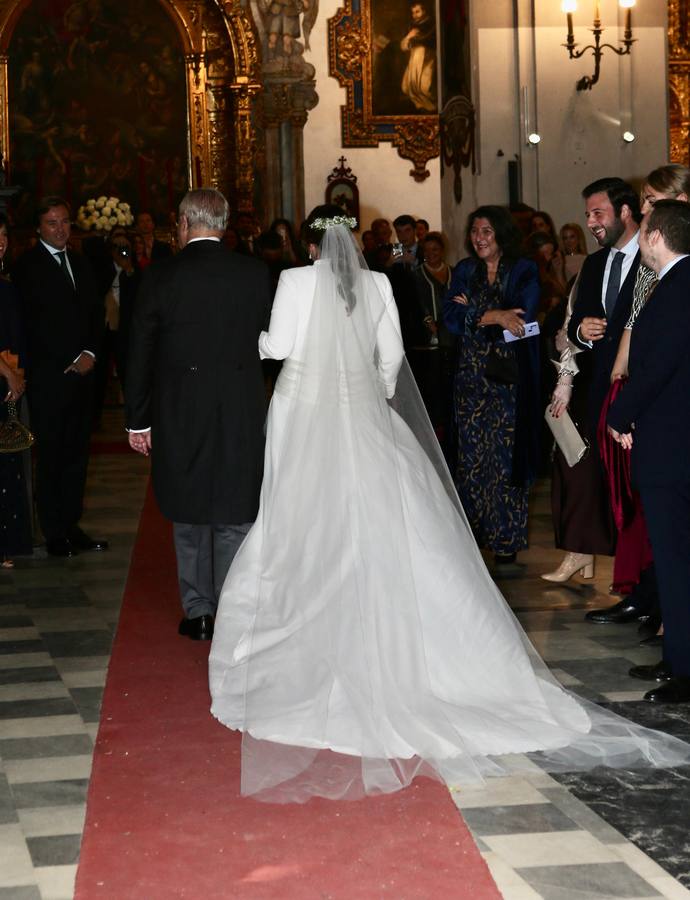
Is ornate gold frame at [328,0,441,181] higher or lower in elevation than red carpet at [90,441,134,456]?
higher

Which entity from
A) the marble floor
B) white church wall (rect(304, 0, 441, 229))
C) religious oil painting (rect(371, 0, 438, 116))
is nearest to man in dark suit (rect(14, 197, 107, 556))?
the marble floor

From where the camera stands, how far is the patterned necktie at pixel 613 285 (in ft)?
20.9

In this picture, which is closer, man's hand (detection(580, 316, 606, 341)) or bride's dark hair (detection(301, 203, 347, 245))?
bride's dark hair (detection(301, 203, 347, 245))

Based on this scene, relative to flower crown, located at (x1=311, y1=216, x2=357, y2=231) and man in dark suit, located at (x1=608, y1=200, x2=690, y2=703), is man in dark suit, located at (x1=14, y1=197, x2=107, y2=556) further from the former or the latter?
man in dark suit, located at (x1=608, y1=200, x2=690, y2=703)

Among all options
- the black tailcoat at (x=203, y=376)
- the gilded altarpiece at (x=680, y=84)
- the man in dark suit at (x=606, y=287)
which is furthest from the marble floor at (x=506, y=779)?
the gilded altarpiece at (x=680, y=84)

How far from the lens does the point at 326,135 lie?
63.6ft

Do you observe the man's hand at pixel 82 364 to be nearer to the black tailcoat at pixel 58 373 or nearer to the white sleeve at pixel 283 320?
the black tailcoat at pixel 58 373

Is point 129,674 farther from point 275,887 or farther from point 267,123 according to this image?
point 267,123

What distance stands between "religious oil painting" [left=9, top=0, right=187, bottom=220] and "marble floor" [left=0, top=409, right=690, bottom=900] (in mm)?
12860

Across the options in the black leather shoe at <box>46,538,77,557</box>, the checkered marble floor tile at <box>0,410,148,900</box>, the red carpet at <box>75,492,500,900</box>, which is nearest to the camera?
the red carpet at <box>75,492,500,900</box>

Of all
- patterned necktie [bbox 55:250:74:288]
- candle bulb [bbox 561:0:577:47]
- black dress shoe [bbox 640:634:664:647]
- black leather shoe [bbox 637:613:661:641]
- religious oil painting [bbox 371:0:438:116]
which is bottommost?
black dress shoe [bbox 640:634:664:647]

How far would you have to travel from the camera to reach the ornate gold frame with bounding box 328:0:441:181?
63.2 feet

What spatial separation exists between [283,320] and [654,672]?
5.98ft

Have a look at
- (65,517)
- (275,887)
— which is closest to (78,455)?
(65,517)
